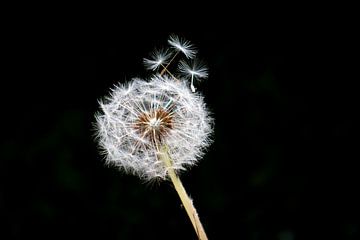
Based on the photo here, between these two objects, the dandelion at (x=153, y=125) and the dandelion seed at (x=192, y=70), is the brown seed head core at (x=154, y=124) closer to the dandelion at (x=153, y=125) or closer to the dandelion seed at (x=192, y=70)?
the dandelion at (x=153, y=125)

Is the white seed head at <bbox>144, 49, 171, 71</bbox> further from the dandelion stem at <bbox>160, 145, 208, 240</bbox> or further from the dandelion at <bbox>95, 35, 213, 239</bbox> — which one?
the dandelion stem at <bbox>160, 145, 208, 240</bbox>

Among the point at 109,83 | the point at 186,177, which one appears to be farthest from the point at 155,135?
the point at 109,83

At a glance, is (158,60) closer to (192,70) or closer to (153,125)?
(192,70)

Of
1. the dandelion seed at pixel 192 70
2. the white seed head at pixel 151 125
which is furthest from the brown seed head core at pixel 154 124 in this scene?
the dandelion seed at pixel 192 70

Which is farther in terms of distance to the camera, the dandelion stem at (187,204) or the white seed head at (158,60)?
the white seed head at (158,60)

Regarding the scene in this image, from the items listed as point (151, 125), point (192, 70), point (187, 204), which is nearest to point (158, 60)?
point (192, 70)

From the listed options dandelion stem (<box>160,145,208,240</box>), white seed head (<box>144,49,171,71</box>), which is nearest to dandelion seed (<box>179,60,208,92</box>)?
white seed head (<box>144,49,171,71</box>)

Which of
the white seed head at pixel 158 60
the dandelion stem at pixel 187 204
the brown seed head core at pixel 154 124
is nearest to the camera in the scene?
the dandelion stem at pixel 187 204

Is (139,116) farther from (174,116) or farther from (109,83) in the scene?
(109,83)
